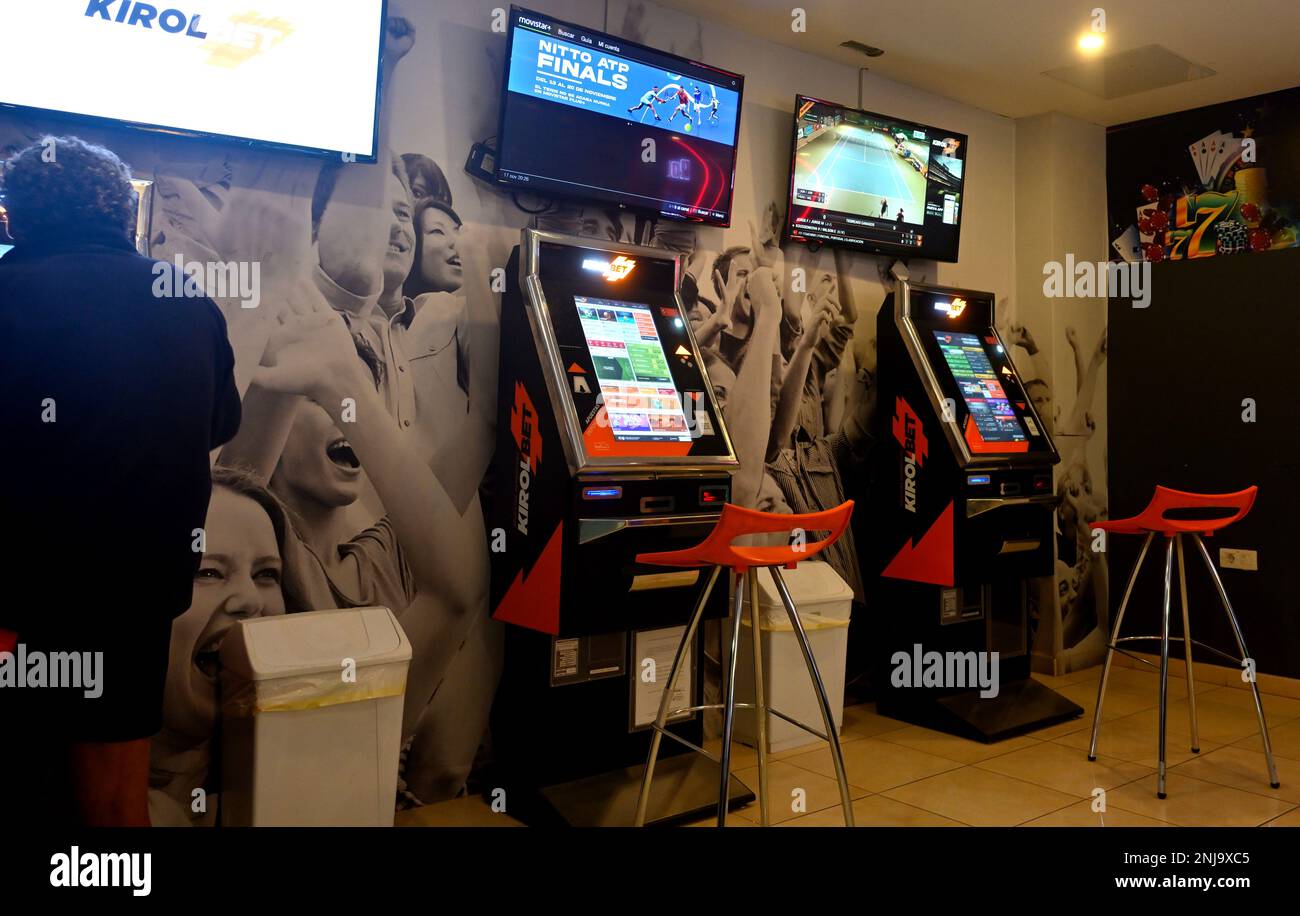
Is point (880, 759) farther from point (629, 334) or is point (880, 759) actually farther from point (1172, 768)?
point (629, 334)

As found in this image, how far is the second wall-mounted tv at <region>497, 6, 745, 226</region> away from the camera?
3.52m

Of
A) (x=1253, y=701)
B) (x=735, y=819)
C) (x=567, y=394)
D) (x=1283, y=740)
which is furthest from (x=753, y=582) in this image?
(x=1253, y=701)

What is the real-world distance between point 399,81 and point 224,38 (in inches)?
24.9

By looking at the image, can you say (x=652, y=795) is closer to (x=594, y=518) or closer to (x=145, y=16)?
(x=594, y=518)

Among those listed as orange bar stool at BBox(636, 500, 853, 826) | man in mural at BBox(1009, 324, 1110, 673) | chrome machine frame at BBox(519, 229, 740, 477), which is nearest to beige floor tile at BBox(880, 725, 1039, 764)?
man in mural at BBox(1009, 324, 1110, 673)

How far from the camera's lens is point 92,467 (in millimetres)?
2123

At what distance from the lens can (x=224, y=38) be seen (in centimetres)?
293

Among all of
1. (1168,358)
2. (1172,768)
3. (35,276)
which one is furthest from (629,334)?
(1168,358)

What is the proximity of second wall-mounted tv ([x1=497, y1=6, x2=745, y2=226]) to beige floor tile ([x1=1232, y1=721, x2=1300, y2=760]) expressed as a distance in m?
3.16

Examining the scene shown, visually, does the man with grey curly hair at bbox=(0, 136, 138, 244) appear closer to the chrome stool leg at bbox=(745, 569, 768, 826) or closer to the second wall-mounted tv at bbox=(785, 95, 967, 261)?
the chrome stool leg at bbox=(745, 569, 768, 826)

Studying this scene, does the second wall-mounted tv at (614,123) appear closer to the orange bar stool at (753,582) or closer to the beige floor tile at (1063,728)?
the orange bar stool at (753,582)

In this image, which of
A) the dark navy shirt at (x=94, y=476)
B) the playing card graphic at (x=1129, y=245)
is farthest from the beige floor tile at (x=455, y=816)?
the playing card graphic at (x=1129, y=245)

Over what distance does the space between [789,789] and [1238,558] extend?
3.05m

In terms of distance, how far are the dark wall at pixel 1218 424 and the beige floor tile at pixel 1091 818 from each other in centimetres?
227
